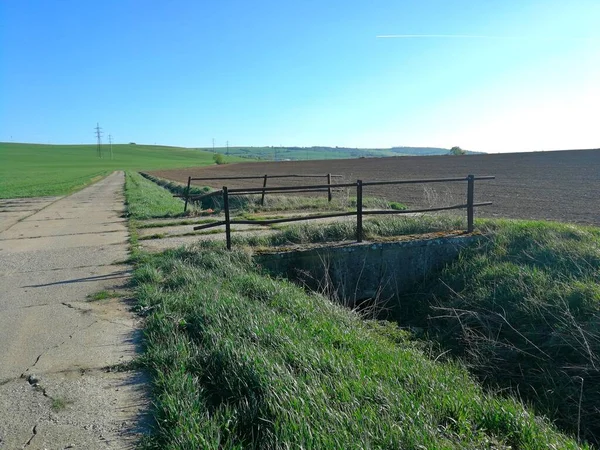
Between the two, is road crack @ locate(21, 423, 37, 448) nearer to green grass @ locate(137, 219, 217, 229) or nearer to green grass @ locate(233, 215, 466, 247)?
green grass @ locate(233, 215, 466, 247)

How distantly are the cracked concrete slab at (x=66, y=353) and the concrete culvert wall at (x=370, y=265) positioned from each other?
2.83m

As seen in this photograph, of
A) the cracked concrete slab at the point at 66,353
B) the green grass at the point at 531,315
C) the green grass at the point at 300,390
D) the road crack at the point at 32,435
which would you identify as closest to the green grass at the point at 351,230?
the green grass at the point at 531,315

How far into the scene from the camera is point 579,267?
248 inches

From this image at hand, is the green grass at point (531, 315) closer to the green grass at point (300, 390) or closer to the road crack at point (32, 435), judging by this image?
the green grass at point (300, 390)

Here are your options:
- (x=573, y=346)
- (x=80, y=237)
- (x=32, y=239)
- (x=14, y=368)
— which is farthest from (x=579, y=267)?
(x=32, y=239)

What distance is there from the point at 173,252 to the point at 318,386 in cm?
513

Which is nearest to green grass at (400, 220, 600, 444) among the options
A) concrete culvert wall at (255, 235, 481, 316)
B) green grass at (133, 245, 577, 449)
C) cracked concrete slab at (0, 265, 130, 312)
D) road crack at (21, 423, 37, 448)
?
concrete culvert wall at (255, 235, 481, 316)

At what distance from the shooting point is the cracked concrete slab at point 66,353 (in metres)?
3.07

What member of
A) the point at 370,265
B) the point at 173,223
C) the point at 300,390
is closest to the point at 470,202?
the point at 370,265

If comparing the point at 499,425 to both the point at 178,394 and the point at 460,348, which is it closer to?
the point at 178,394

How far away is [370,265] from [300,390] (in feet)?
17.2

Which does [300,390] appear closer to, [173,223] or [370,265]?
[370,265]

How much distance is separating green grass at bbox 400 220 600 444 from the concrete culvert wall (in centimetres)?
30

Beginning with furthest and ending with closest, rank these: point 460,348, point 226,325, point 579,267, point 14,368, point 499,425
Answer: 1. point 579,267
2. point 460,348
3. point 226,325
4. point 14,368
5. point 499,425
